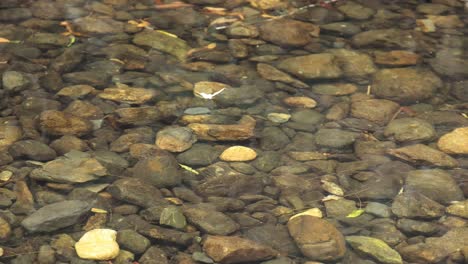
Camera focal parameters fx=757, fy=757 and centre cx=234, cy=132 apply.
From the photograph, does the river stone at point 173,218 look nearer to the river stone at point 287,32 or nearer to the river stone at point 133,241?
the river stone at point 133,241

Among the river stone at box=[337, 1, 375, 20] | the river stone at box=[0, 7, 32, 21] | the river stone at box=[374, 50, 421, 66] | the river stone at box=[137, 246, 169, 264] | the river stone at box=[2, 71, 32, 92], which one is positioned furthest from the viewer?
the river stone at box=[337, 1, 375, 20]

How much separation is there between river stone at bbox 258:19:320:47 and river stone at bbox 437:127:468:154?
1.05 metres

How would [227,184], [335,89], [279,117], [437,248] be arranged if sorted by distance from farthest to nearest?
[335,89] → [279,117] → [227,184] → [437,248]

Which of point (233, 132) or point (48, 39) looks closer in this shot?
point (233, 132)

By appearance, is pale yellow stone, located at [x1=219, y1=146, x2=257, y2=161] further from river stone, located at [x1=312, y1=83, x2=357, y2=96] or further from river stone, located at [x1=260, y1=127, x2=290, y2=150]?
river stone, located at [x1=312, y1=83, x2=357, y2=96]

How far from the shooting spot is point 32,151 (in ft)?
9.89

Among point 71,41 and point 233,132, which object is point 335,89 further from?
point 71,41

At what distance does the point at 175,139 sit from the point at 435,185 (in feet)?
3.51

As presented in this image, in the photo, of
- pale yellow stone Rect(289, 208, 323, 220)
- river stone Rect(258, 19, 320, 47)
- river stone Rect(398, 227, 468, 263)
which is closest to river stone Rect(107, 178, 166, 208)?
pale yellow stone Rect(289, 208, 323, 220)

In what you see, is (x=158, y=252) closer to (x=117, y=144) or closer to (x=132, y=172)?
(x=132, y=172)

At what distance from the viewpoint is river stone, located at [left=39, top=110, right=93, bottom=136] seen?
3.17m

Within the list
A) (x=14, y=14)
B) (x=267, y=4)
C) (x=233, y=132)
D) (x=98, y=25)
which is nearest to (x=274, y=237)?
(x=233, y=132)

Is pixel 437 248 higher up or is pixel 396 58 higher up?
pixel 396 58

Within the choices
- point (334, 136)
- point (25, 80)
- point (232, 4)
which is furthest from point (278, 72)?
point (25, 80)
